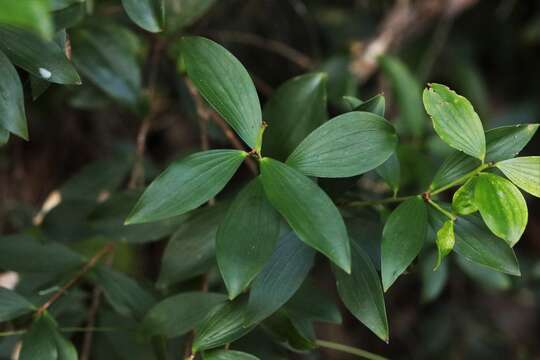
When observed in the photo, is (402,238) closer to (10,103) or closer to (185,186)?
(185,186)

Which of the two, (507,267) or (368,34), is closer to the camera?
(507,267)

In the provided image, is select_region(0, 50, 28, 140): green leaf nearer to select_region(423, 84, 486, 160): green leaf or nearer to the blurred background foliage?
the blurred background foliage

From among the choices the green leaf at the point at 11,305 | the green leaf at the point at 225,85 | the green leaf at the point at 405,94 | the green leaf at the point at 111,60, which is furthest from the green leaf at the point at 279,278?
the green leaf at the point at 405,94

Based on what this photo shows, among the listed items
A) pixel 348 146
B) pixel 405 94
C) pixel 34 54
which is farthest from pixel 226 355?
pixel 405 94

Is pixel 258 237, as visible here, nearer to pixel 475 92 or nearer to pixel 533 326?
pixel 475 92

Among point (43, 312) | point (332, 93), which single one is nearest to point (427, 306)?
point (332, 93)

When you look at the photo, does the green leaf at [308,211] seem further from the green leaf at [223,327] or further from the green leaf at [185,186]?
the green leaf at [223,327]

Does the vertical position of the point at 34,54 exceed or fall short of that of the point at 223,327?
it exceeds it
